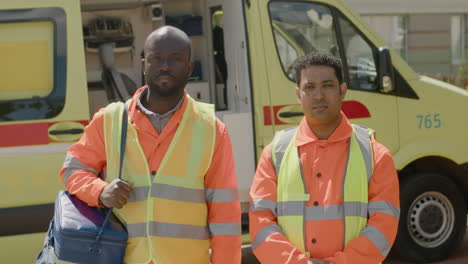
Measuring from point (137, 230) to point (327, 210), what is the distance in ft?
2.32

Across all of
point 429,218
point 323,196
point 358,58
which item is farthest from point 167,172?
point 429,218

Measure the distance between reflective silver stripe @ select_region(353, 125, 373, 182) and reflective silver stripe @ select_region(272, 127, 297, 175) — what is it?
10.1 inches

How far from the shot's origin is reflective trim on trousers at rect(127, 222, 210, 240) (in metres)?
2.64

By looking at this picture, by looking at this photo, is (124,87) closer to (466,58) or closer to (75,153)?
(75,153)

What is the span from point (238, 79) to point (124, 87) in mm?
987

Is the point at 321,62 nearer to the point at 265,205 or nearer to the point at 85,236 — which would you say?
the point at 265,205

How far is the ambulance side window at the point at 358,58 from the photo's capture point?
17.9ft

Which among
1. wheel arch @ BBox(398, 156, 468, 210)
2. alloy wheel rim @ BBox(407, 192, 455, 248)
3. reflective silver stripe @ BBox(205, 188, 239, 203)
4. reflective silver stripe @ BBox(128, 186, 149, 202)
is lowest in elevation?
alloy wheel rim @ BBox(407, 192, 455, 248)

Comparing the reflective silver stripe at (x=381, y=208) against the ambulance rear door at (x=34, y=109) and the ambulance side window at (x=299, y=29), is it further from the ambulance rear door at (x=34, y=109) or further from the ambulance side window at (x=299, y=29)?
the ambulance side window at (x=299, y=29)

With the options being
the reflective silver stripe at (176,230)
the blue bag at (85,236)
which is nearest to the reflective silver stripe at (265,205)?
the reflective silver stripe at (176,230)

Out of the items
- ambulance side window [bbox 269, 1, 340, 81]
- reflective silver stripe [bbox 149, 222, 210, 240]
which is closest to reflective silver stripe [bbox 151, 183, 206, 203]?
reflective silver stripe [bbox 149, 222, 210, 240]

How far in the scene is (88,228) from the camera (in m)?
2.53

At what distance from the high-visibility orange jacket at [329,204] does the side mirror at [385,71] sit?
2.71 m

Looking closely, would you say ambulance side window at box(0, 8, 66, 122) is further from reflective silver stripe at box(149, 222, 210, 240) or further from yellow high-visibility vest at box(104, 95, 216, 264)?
reflective silver stripe at box(149, 222, 210, 240)
